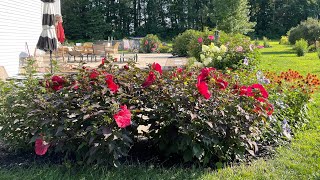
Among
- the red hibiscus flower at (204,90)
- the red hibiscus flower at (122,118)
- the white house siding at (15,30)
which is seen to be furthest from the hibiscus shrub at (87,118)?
the white house siding at (15,30)

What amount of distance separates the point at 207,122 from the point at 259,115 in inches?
23.3

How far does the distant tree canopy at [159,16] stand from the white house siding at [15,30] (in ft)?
99.6

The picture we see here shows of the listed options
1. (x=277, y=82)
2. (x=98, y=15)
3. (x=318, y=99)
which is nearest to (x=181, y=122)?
(x=277, y=82)

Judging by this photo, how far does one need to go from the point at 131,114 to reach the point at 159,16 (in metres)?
45.6

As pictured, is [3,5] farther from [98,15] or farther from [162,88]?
[98,15]

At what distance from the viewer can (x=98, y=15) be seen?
42.6 meters

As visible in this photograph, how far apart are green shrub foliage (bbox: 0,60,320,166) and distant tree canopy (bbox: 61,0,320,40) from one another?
130ft

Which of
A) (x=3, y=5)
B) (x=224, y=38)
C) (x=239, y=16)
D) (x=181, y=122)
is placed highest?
(x=239, y=16)

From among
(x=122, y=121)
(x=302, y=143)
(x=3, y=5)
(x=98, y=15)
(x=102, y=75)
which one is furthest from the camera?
(x=98, y=15)

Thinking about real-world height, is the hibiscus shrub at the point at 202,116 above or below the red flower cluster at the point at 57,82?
below

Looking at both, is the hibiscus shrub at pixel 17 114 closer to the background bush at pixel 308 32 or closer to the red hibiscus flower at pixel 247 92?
the red hibiscus flower at pixel 247 92

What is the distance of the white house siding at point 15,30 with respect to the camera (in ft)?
30.6

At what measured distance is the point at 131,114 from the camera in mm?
2902

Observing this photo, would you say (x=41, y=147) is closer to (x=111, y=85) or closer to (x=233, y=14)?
(x=111, y=85)
